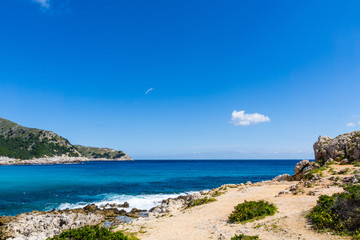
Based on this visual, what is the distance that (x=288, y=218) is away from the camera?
1432cm

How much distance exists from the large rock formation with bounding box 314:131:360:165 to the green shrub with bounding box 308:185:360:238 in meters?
24.8

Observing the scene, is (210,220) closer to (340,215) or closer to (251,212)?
(251,212)

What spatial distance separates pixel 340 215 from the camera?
11656 mm

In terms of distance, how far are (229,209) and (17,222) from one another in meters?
21.2

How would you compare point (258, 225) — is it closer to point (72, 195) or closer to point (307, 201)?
point (307, 201)

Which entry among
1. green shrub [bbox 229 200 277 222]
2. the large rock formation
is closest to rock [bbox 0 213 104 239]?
green shrub [bbox 229 200 277 222]

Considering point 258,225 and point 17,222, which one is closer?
point 258,225

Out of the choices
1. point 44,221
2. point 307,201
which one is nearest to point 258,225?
point 307,201

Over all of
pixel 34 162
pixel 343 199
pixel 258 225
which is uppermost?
pixel 343 199

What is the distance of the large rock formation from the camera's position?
106 ft

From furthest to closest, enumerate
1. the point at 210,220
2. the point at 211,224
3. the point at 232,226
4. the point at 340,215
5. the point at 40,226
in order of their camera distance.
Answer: the point at 40,226 → the point at 210,220 → the point at 211,224 → the point at 232,226 → the point at 340,215

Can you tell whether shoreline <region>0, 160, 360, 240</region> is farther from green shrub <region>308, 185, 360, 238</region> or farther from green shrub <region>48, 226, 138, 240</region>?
green shrub <region>48, 226, 138, 240</region>

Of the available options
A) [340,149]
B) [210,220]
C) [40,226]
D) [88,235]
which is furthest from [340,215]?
[340,149]

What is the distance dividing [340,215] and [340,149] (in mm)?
29364
